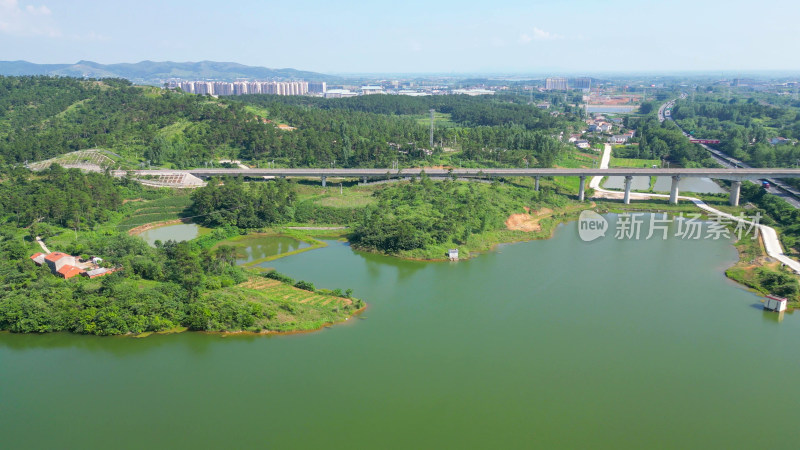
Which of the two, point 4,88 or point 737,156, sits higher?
point 4,88

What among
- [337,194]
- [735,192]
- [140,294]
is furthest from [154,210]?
[735,192]

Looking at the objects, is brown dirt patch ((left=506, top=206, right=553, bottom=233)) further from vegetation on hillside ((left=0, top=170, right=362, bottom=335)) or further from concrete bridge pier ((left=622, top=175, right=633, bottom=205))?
vegetation on hillside ((left=0, top=170, right=362, bottom=335))

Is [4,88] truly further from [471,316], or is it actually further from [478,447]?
[478,447]

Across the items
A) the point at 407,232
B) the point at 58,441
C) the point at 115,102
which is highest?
the point at 115,102

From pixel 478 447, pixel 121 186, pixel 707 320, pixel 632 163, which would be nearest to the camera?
pixel 478 447

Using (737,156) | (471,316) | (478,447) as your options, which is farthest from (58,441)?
(737,156)

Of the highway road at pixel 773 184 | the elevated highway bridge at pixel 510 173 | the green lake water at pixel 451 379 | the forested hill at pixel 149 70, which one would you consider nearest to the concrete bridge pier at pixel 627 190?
the elevated highway bridge at pixel 510 173

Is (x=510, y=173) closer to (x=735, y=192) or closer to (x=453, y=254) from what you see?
(x=735, y=192)

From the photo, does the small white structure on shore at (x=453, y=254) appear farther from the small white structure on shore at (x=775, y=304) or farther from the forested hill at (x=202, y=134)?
the forested hill at (x=202, y=134)
